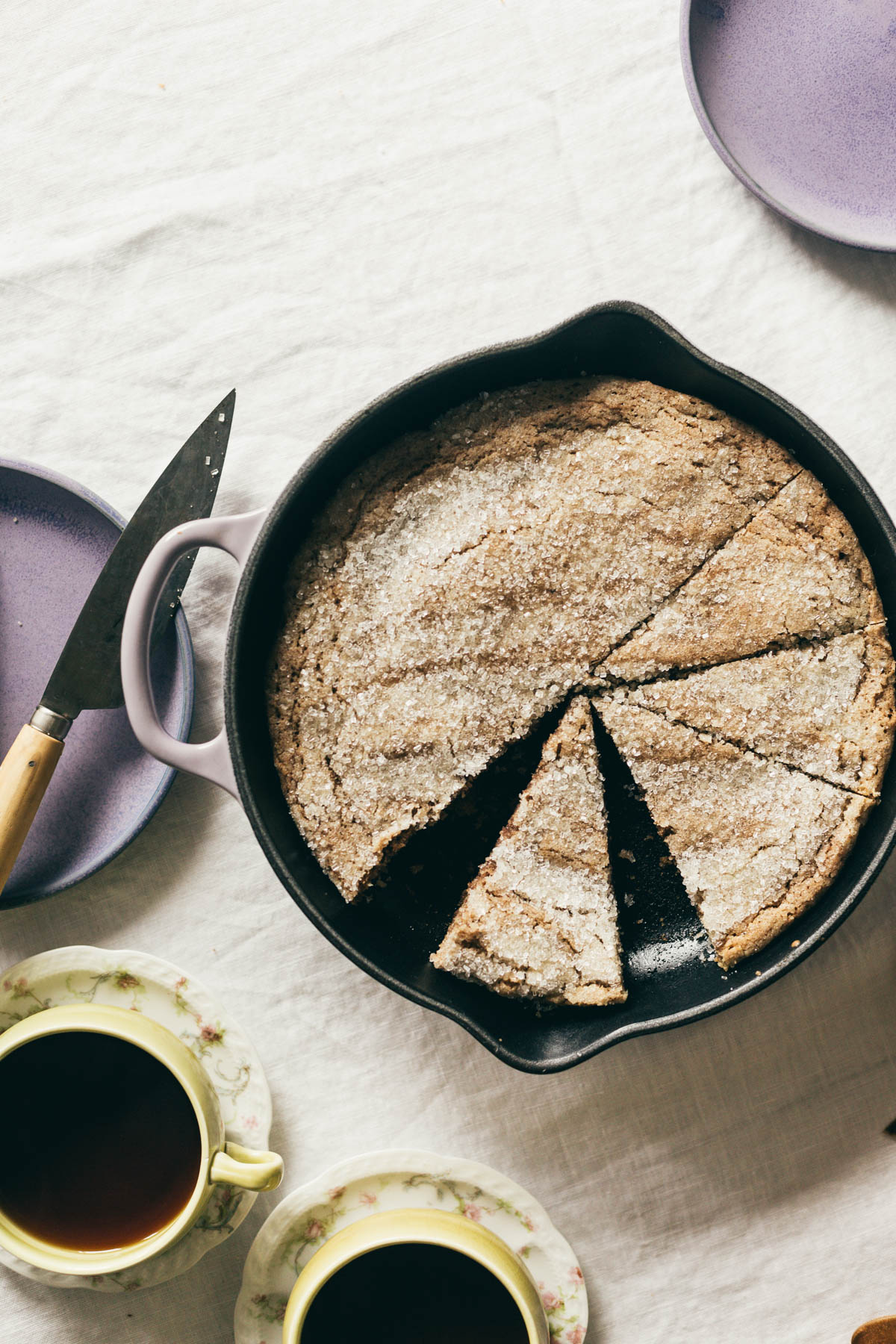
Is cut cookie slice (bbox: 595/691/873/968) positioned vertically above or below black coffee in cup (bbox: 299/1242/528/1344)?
above

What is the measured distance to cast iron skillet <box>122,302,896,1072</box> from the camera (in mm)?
1464

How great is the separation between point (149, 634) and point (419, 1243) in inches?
44.8

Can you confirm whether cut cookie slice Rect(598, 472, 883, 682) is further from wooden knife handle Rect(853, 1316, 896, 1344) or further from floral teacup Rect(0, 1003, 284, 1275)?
wooden knife handle Rect(853, 1316, 896, 1344)

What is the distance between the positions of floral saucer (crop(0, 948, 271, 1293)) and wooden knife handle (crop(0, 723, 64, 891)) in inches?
9.1

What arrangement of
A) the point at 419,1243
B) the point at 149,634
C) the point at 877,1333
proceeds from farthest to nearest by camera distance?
the point at 877,1333 → the point at 419,1243 → the point at 149,634

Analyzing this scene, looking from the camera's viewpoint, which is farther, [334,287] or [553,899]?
[334,287]

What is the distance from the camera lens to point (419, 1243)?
1.58 m

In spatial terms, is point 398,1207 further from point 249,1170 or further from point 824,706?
point 824,706

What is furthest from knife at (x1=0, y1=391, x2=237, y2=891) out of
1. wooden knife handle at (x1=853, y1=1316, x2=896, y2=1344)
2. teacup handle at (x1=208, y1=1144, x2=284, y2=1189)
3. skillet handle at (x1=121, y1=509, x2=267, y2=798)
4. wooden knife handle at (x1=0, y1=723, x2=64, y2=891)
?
wooden knife handle at (x1=853, y1=1316, x2=896, y2=1344)

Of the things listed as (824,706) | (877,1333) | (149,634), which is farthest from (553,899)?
(877,1333)

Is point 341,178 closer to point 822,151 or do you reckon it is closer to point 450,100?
point 450,100

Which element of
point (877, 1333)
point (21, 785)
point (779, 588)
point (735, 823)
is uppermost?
point (21, 785)

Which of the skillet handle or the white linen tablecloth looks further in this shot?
the white linen tablecloth

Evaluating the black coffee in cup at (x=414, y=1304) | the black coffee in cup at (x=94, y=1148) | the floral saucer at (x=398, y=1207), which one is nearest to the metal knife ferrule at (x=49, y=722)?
the black coffee in cup at (x=94, y=1148)
